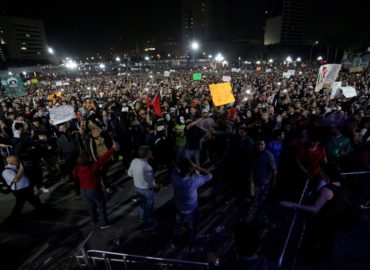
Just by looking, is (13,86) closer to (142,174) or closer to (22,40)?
(142,174)

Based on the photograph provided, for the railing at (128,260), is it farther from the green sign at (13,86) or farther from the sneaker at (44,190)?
the green sign at (13,86)

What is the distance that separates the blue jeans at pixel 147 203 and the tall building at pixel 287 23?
489 feet

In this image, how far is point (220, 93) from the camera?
9.62 m

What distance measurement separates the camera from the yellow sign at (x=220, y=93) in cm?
945

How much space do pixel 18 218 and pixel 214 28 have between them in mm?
157481

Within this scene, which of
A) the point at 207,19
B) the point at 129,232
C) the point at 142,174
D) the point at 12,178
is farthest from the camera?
the point at 207,19

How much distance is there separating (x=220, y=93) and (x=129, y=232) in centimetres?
651

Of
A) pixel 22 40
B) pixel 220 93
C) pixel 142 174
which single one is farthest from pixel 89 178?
pixel 22 40

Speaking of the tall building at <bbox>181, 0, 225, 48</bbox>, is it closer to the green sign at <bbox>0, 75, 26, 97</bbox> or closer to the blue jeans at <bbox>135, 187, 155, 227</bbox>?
the green sign at <bbox>0, 75, 26, 97</bbox>

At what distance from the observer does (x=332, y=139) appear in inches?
232

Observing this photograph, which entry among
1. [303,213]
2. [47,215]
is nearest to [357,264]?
[303,213]

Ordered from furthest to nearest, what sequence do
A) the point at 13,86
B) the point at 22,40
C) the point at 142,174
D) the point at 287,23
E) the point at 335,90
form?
the point at 287,23 → the point at 22,40 → the point at 13,86 → the point at 335,90 → the point at 142,174

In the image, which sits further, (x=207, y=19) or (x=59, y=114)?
(x=207, y=19)

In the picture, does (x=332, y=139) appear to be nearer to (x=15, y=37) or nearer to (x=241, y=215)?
(x=241, y=215)
